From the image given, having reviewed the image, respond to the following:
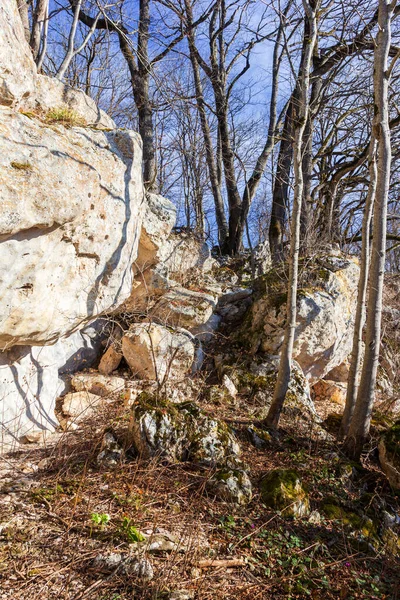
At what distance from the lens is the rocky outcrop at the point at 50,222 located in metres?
3.88

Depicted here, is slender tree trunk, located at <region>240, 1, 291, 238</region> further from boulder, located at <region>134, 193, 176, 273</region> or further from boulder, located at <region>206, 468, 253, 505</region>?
boulder, located at <region>206, 468, 253, 505</region>

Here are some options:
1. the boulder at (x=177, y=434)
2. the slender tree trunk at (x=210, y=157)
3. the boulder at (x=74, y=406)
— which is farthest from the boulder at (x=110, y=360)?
the slender tree trunk at (x=210, y=157)

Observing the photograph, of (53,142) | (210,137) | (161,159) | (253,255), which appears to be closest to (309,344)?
(253,255)

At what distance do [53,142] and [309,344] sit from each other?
5.37 meters

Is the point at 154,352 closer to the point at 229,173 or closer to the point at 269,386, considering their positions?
the point at 269,386

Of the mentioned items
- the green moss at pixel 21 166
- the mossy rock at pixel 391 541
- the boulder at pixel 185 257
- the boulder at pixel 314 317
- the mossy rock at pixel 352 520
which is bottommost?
the mossy rock at pixel 391 541

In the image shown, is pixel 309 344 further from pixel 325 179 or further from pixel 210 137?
pixel 210 137

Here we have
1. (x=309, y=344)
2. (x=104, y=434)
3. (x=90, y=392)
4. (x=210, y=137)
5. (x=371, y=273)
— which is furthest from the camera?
(x=210, y=137)

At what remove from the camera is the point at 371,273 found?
4957 mm

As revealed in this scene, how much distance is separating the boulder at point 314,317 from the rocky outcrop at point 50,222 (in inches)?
109

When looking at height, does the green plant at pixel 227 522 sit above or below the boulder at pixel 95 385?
below

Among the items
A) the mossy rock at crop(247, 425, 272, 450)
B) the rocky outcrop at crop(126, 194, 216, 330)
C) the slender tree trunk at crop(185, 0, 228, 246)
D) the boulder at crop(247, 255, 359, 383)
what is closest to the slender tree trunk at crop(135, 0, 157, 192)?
the slender tree trunk at crop(185, 0, 228, 246)

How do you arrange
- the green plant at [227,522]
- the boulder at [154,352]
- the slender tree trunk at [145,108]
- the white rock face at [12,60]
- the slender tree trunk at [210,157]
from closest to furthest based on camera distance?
the green plant at [227,522]
the white rock face at [12,60]
the boulder at [154,352]
the slender tree trunk at [145,108]
the slender tree trunk at [210,157]

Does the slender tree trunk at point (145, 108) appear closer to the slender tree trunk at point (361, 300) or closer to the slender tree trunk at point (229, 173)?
the slender tree trunk at point (229, 173)
